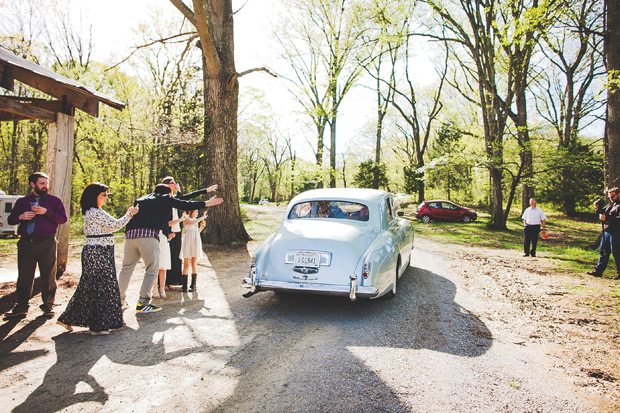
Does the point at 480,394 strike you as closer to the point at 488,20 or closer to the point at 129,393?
the point at 129,393

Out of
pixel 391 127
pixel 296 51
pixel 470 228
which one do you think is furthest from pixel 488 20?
pixel 391 127

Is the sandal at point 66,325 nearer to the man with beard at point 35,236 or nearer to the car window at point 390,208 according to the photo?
the man with beard at point 35,236

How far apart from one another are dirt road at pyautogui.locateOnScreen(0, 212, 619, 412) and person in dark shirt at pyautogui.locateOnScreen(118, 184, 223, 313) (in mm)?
537

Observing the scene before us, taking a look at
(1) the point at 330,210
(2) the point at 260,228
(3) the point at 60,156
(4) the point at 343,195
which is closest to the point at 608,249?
(4) the point at 343,195

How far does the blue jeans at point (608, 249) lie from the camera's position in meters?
7.76

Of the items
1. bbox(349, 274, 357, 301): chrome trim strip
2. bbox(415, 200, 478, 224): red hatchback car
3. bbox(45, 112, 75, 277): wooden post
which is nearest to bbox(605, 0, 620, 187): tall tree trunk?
bbox(349, 274, 357, 301): chrome trim strip

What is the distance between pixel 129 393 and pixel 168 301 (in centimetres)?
304

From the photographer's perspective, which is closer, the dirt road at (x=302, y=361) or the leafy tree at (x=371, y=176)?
the dirt road at (x=302, y=361)

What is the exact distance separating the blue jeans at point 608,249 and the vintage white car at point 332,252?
4.97 metres

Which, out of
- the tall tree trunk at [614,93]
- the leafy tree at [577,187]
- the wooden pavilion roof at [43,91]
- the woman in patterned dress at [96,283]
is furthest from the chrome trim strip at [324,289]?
the leafy tree at [577,187]

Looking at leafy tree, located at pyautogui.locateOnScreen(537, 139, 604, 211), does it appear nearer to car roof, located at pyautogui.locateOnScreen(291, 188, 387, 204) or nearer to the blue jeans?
the blue jeans

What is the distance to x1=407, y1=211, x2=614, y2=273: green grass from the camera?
10531 mm

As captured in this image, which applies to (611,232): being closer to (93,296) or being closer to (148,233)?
(148,233)

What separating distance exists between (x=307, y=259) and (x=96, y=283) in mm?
2598
